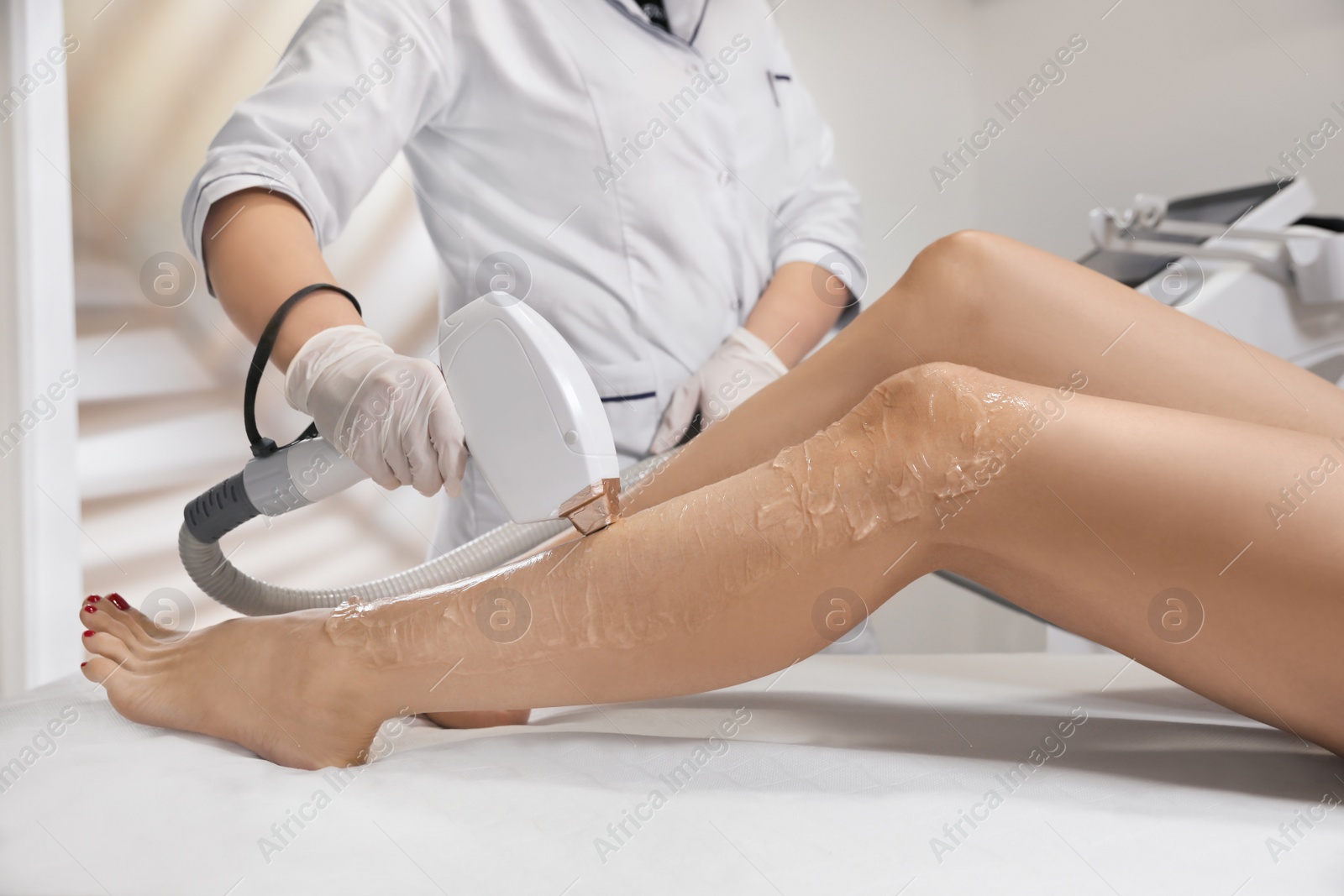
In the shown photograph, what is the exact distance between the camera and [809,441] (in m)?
0.72

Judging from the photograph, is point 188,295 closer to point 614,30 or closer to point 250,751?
point 614,30

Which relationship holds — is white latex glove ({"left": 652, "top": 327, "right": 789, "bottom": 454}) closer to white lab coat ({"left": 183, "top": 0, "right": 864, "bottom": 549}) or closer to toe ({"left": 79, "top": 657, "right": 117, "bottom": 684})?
white lab coat ({"left": 183, "top": 0, "right": 864, "bottom": 549})

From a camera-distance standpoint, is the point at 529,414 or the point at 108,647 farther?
the point at 108,647

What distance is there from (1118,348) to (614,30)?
3.25 ft

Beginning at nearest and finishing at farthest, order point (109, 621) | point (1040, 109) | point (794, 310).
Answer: point (109, 621)
point (794, 310)
point (1040, 109)

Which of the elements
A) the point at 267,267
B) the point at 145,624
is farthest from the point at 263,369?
the point at 145,624

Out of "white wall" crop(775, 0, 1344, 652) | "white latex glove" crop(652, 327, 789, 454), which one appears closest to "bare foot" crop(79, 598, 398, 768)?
"white latex glove" crop(652, 327, 789, 454)

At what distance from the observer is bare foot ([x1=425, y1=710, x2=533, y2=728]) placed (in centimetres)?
88

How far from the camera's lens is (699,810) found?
1.97 feet

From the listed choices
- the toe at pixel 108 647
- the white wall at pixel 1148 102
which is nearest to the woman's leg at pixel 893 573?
→ the toe at pixel 108 647

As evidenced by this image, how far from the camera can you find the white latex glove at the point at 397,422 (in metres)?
0.86

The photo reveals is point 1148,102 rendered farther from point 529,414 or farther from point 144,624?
point 144,624

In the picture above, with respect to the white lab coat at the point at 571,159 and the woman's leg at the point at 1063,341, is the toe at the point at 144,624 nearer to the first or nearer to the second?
the white lab coat at the point at 571,159

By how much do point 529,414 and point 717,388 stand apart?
0.76 m
